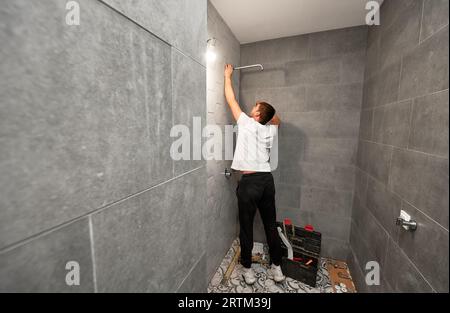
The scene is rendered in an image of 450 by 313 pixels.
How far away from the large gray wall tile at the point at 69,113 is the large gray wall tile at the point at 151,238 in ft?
0.18

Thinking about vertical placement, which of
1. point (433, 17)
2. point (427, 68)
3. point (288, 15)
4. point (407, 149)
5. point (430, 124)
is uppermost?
point (288, 15)

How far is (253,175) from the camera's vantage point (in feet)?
5.67

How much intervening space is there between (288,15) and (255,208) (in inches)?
64.0

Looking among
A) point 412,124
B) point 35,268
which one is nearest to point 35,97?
point 35,268

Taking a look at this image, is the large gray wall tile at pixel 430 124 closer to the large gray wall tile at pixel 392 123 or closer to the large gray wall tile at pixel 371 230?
the large gray wall tile at pixel 392 123

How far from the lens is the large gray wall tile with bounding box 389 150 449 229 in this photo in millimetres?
749

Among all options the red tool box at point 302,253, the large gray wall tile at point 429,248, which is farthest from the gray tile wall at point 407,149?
the red tool box at point 302,253

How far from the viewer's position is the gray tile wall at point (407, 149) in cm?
78

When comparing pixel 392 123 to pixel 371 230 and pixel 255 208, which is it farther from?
pixel 255 208

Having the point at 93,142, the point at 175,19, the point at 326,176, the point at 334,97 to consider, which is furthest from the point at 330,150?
the point at 93,142

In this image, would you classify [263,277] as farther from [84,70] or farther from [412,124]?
[84,70]

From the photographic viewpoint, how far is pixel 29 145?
30cm

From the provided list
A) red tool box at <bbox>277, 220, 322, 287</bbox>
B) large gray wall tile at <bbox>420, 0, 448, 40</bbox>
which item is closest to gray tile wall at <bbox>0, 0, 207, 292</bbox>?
large gray wall tile at <bbox>420, 0, 448, 40</bbox>

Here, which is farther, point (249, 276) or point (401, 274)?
point (249, 276)
